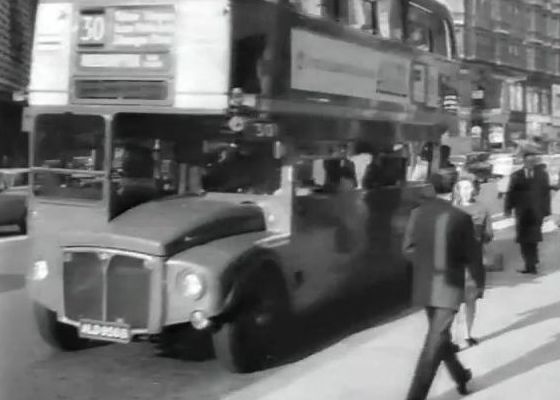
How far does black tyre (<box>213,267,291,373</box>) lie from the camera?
671cm

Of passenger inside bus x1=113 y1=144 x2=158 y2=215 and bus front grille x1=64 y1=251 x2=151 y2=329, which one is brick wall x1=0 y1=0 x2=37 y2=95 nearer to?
passenger inside bus x1=113 y1=144 x2=158 y2=215

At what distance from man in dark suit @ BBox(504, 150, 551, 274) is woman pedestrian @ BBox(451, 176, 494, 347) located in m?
2.20

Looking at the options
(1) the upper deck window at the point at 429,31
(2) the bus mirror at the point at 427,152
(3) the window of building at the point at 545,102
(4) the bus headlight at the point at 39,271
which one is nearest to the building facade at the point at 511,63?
(3) the window of building at the point at 545,102

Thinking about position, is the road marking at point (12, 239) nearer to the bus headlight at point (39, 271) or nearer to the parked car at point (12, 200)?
the parked car at point (12, 200)

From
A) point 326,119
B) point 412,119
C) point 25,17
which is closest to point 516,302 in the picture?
point 412,119

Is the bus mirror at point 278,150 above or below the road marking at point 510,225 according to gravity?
above

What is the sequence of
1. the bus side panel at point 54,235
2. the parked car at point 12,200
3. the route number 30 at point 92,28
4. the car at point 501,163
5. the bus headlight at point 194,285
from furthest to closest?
the car at point 501,163
the parked car at point 12,200
the route number 30 at point 92,28
the bus side panel at point 54,235
the bus headlight at point 194,285

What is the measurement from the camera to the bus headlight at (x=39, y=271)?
6.87 m

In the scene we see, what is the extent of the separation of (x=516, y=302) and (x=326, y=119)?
10.2ft

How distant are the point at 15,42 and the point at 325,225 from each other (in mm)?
9747

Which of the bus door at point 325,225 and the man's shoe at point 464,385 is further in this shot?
the bus door at point 325,225

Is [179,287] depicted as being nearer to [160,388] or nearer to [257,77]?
[160,388]

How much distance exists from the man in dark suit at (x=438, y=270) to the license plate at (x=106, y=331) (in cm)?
208

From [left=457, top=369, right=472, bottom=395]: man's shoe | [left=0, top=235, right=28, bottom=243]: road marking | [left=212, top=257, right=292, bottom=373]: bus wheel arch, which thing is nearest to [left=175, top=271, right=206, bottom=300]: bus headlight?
[left=212, top=257, right=292, bottom=373]: bus wheel arch
